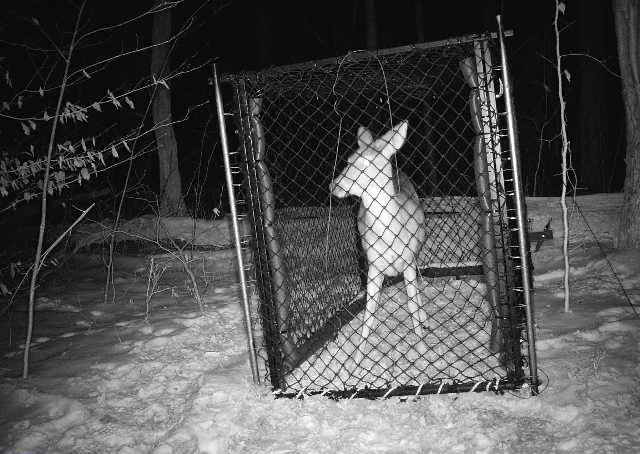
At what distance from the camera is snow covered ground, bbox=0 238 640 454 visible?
2.16 m

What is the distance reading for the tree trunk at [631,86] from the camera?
13.5ft

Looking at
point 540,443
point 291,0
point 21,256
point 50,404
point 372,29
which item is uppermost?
point 291,0

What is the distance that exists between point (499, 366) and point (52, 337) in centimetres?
358

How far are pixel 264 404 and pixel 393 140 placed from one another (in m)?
1.97

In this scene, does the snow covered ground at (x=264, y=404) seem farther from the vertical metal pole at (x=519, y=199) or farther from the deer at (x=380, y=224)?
the deer at (x=380, y=224)

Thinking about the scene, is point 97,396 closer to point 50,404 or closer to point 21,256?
point 50,404

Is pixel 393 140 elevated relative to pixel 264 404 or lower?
elevated

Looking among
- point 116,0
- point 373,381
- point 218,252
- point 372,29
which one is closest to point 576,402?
point 373,381

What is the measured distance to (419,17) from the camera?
46.1 feet

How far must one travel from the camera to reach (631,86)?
4.16m

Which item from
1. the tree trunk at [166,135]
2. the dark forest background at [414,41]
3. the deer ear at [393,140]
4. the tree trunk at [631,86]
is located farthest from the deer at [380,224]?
the dark forest background at [414,41]

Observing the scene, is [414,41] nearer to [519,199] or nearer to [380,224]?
[380,224]

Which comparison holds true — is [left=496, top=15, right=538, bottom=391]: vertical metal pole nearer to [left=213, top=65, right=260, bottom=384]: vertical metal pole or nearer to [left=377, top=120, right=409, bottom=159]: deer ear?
[left=377, top=120, right=409, bottom=159]: deer ear

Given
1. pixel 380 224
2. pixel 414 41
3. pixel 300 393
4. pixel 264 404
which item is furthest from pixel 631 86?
pixel 414 41
